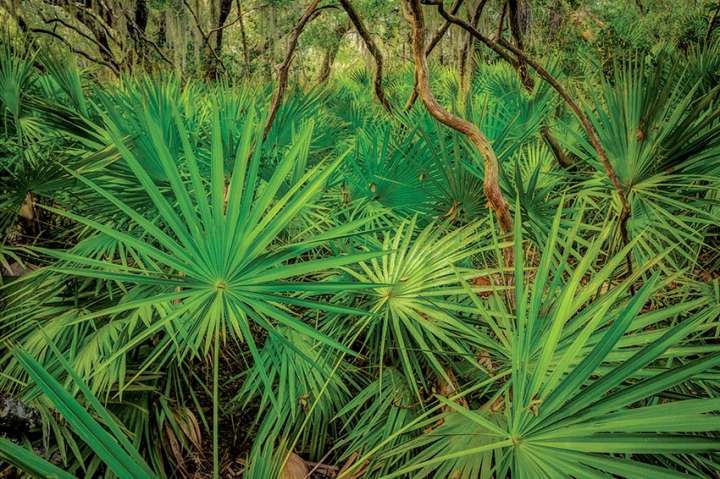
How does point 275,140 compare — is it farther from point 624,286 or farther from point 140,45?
point 140,45

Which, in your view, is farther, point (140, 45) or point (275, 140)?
point (140, 45)

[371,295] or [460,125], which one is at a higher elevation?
[460,125]

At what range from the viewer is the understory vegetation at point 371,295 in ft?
1.80

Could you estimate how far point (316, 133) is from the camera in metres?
2.23

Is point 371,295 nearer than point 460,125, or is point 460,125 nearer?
point 371,295

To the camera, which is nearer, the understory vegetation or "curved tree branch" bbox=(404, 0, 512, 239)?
the understory vegetation

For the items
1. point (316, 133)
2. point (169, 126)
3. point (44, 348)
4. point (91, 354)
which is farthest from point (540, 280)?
point (316, 133)

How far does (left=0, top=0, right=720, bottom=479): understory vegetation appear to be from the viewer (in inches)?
21.6

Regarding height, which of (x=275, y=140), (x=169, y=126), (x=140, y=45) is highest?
(x=140, y=45)

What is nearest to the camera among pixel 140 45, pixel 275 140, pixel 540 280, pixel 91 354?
pixel 540 280

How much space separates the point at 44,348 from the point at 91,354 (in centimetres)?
23

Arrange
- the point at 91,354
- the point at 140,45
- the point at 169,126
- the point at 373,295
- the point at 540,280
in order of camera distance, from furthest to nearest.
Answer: the point at 140,45, the point at 169,126, the point at 91,354, the point at 373,295, the point at 540,280

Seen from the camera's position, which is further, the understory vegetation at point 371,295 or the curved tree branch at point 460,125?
the curved tree branch at point 460,125

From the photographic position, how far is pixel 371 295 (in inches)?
40.5
